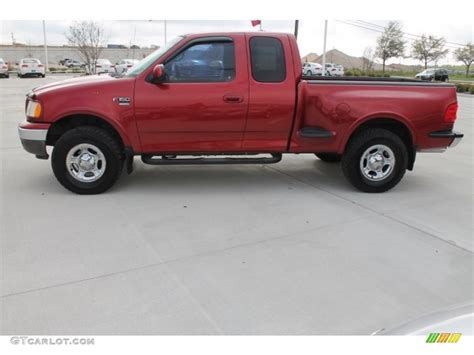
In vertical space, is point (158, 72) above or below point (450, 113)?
above

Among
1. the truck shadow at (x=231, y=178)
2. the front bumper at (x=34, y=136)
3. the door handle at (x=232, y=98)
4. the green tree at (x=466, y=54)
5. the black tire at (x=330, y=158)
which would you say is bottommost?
the truck shadow at (x=231, y=178)

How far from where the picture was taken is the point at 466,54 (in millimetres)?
61812

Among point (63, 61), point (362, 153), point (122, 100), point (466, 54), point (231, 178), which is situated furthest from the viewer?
point (63, 61)

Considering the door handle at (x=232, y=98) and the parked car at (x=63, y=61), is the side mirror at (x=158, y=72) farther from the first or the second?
the parked car at (x=63, y=61)

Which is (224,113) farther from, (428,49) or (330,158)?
(428,49)

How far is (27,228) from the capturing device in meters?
4.36

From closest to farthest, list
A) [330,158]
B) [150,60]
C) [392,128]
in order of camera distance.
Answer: [150,60] < [392,128] < [330,158]

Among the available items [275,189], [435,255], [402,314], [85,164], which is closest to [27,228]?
[85,164]

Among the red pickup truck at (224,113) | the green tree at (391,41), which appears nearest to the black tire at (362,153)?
the red pickup truck at (224,113)

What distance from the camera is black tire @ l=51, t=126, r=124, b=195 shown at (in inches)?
209

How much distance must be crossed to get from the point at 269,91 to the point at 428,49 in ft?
211

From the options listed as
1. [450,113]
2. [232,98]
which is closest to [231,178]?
[232,98]

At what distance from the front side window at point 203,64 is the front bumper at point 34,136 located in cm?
161

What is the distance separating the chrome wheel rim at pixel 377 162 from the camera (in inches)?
226
